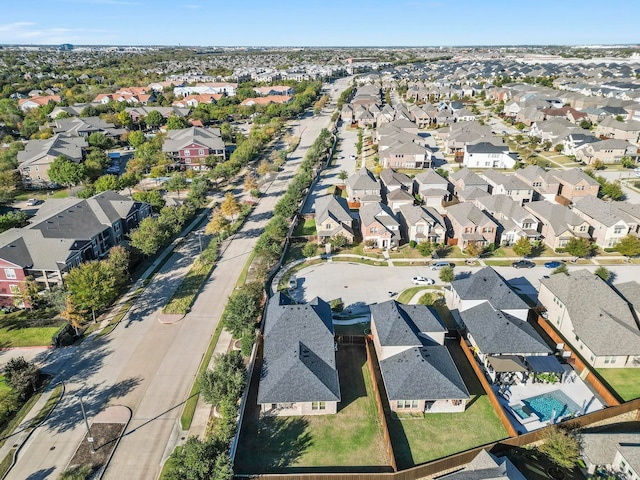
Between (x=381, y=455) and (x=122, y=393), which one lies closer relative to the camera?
(x=381, y=455)

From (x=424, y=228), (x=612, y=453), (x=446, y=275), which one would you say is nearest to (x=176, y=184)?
(x=424, y=228)

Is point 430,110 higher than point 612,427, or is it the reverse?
point 430,110

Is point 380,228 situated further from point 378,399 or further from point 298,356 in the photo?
point 378,399

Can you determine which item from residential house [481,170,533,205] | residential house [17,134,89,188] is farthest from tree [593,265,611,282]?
residential house [17,134,89,188]

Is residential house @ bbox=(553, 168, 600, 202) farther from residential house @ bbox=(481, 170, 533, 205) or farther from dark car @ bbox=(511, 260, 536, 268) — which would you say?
dark car @ bbox=(511, 260, 536, 268)

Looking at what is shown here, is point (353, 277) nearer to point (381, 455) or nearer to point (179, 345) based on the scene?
point (179, 345)

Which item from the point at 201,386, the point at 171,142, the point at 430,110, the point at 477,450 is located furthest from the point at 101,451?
the point at 430,110
